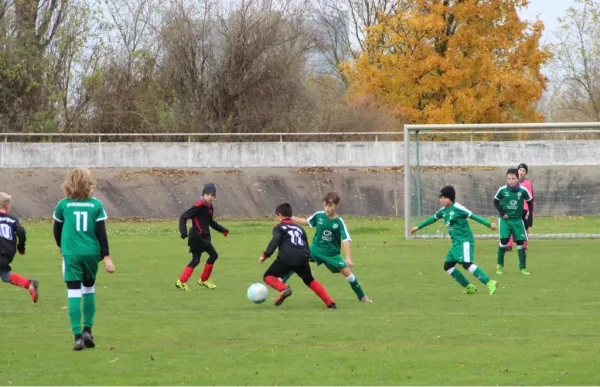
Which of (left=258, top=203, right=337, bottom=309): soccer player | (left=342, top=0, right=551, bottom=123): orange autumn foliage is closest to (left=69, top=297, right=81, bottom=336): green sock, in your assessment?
(left=258, top=203, right=337, bottom=309): soccer player

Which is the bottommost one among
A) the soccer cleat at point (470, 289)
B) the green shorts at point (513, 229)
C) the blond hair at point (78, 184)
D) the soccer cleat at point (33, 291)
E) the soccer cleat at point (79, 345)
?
the soccer cleat at point (470, 289)

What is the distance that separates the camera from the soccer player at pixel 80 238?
9820mm

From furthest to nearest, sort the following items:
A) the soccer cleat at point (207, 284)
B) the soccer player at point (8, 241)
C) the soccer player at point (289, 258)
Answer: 1. the soccer cleat at point (207, 284)
2. the soccer player at point (8, 241)
3. the soccer player at point (289, 258)

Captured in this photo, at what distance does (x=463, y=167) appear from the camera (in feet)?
120

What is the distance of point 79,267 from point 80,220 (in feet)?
1.47

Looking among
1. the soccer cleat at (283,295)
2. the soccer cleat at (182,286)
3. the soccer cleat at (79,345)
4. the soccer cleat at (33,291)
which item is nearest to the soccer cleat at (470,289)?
the soccer cleat at (283,295)

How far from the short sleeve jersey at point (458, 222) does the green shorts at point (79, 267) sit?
262 inches

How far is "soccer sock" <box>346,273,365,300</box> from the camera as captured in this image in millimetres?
13836

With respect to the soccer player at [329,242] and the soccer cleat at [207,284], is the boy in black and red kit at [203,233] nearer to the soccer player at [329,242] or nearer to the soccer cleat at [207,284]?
the soccer cleat at [207,284]

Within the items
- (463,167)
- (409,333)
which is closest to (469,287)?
(409,333)

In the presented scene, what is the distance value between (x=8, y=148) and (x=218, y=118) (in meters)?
9.70

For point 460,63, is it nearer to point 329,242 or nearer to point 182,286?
point 182,286

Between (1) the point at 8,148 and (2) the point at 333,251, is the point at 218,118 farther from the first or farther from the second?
(2) the point at 333,251

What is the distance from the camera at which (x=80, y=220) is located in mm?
9859
